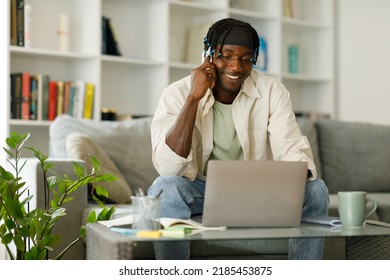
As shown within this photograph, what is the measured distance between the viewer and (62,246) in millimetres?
2809

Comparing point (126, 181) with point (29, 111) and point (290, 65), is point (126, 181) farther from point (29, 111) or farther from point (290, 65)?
point (290, 65)

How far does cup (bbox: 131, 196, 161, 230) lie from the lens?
1816 millimetres

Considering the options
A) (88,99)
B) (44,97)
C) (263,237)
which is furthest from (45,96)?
(263,237)

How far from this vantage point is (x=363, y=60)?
4891 mm

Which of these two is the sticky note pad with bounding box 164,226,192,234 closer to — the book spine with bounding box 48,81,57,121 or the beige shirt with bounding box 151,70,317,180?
the beige shirt with bounding box 151,70,317,180

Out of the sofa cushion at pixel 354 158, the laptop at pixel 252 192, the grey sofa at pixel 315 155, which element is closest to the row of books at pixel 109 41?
the grey sofa at pixel 315 155

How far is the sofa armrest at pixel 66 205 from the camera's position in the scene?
8.97 feet

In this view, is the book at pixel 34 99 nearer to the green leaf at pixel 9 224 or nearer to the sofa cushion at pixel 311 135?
the sofa cushion at pixel 311 135

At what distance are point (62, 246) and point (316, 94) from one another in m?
2.73

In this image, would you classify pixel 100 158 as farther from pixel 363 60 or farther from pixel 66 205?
pixel 363 60

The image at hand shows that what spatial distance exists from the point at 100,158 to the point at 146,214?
1315 mm

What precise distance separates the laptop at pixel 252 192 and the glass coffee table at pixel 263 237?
0.15 ft

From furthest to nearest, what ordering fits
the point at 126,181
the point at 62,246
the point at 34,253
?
the point at 126,181 < the point at 62,246 < the point at 34,253
